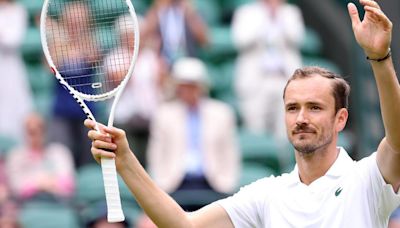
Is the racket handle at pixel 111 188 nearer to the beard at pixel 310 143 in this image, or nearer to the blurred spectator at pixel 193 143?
the beard at pixel 310 143

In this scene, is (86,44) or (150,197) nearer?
(150,197)

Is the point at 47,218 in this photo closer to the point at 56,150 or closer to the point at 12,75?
the point at 56,150

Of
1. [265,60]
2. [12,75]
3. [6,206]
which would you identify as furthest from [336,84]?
[12,75]

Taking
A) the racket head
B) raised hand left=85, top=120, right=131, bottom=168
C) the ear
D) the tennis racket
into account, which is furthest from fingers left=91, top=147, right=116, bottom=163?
the racket head

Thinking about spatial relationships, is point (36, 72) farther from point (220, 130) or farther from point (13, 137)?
point (220, 130)

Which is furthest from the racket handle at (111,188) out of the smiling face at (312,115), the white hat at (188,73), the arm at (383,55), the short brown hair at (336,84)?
the white hat at (188,73)

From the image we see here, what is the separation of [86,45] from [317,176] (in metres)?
5.10

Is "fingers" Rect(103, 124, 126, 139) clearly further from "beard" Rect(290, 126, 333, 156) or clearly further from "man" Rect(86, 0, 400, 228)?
"beard" Rect(290, 126, 333, 156)

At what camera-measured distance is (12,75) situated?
1205 centimetres

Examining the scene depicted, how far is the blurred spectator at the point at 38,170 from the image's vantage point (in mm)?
10367

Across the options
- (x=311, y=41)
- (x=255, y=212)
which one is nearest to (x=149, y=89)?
(x=311, y=41)

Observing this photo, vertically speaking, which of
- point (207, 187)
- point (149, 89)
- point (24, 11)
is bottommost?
point (207, 187)

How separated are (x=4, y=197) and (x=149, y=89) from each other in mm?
2023

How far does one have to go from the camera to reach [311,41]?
536 inches
